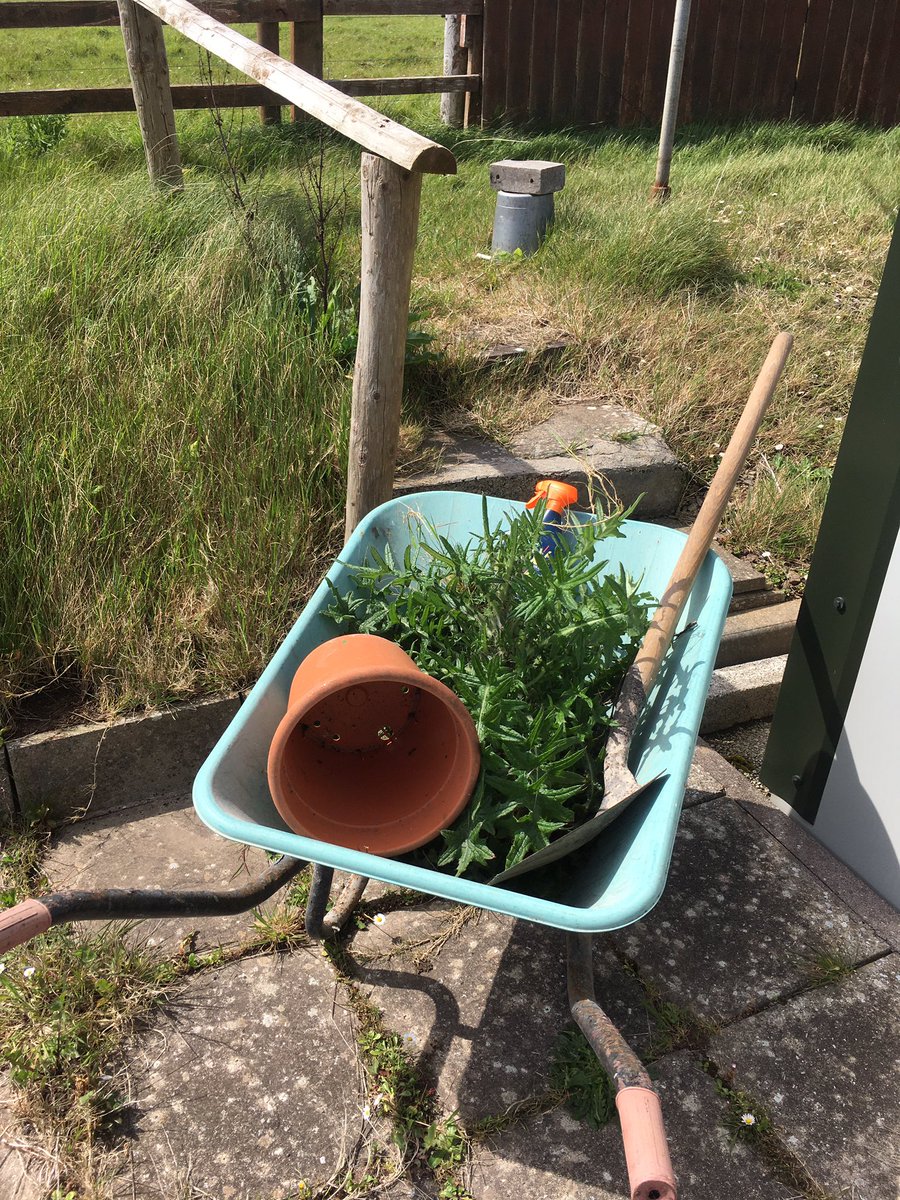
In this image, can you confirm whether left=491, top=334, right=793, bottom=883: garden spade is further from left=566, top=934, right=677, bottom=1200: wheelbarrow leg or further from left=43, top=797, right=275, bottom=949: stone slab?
left=43, top=797, right=275, bottom=949: stone slab

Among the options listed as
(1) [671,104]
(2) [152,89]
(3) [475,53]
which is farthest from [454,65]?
(2) [152,89]

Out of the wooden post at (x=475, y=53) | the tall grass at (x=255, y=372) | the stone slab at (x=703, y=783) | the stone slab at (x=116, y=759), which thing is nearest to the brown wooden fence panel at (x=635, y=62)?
the wooden post at (x=475, y=53)

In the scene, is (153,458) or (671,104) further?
(671,104)

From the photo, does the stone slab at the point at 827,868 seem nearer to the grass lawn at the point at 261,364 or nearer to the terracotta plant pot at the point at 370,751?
the grass lawn at the point at 261,364

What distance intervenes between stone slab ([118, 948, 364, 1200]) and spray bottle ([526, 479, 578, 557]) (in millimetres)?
1010

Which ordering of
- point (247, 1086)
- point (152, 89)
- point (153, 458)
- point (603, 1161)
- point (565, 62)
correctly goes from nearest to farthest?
point (603, 1161)
point (247, 1086)
point (153, 458)
point (152, 89)
point (565, 62)

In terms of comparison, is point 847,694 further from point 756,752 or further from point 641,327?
point 641,327

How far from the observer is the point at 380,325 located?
2312 millimetres

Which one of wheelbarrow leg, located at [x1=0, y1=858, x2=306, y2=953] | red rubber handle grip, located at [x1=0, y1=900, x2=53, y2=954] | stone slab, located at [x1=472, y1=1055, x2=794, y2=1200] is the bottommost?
stone slab, located at [x1=472, y1=1055, x2=794, y2=1200]

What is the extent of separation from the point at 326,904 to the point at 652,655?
0.81 m

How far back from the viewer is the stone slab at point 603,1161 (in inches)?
65.6

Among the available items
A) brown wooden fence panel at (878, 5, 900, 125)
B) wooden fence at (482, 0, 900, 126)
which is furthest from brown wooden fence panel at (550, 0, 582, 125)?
brown wooden fence panel at (878, 5, 900, 125)

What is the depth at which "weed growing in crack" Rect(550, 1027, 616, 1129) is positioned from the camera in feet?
5.76

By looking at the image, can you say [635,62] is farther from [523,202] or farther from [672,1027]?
[672,1027]
